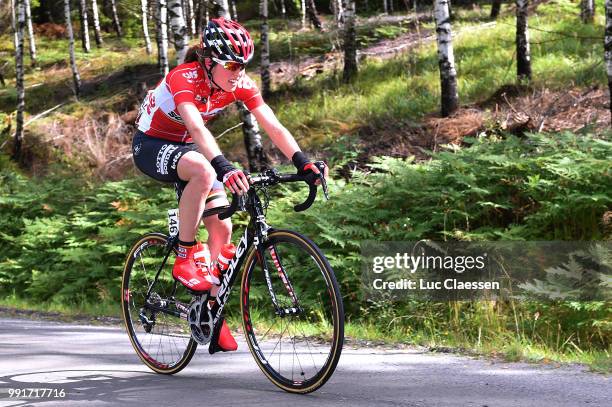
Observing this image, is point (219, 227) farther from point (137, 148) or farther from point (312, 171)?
point (312, 171)

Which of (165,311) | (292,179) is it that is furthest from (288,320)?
(165,311)

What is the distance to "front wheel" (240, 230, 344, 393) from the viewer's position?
4902mm

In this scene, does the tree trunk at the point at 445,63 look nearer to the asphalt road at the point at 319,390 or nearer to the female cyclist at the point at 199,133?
the asphalt road at the point at 319,390

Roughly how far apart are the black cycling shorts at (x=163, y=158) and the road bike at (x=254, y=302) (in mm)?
306

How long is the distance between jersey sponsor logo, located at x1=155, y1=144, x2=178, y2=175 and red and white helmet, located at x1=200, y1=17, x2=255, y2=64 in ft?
2.64

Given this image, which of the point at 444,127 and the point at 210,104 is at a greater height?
the point at 210,104

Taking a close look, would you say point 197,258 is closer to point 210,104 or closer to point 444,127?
point 210,104

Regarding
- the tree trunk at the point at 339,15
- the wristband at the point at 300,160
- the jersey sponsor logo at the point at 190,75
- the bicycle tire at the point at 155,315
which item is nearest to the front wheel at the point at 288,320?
the wristband at the point at 300,160

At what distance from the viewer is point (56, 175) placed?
1617 centimetres

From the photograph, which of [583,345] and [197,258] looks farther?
[583,345]

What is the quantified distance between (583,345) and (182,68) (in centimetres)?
477

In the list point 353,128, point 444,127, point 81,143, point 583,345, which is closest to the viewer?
point 583,345

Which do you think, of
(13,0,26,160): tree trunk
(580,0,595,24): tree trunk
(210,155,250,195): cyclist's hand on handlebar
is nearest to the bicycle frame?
(210,155,250,195): cyclist's hand on handlebar

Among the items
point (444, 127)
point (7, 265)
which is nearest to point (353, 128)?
point (444, 127)
